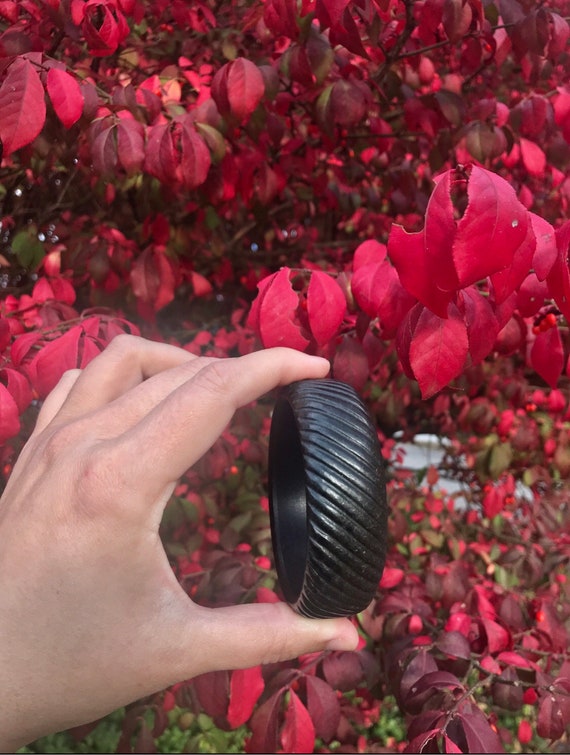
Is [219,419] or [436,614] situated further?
[436,614]

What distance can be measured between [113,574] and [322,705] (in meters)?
0.72

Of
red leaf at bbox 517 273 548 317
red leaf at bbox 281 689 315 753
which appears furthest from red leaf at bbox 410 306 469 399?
red leaf at bbox 281 689 315 753

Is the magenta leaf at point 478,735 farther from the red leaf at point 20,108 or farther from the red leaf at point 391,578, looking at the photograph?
the red leaf at point 20,108

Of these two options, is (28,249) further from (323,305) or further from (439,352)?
(439,352)

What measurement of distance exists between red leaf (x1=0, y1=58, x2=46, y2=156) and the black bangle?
0.62m

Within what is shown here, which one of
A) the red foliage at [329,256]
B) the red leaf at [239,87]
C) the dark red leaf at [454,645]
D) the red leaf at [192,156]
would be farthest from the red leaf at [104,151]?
the dark red leaf at [454,645]

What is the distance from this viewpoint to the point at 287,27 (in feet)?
3.61

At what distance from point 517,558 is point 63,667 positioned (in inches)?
74.1

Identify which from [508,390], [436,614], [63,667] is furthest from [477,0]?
[436,614]

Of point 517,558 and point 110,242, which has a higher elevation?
point 110,242

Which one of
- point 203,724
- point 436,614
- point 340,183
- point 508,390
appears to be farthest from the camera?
point 508,390

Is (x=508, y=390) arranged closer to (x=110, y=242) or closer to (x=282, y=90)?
(x=282, y=90)

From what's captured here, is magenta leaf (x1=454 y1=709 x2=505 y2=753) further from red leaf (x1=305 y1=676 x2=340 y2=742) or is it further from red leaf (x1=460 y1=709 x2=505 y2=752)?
red leaf (x1=305 y1=676 x2=340 y2=742)

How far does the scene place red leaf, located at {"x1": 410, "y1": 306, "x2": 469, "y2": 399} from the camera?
64 centimetres
